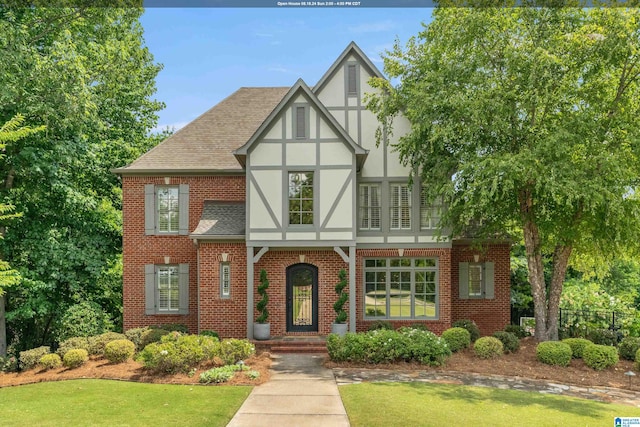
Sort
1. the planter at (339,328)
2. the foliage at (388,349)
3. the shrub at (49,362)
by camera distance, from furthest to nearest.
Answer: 1. the planter at (339,328)
2. the shrub at (49,362)
3. the foliage at (388,349)

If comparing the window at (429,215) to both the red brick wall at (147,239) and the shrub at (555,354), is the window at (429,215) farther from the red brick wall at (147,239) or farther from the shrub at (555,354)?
the red brick wall at (147,239)

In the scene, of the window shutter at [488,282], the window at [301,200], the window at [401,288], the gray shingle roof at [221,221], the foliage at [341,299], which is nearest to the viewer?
the foliage at [341,299]

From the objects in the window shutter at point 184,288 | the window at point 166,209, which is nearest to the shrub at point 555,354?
the window shutter at point 184,288

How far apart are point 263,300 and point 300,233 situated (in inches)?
96.7

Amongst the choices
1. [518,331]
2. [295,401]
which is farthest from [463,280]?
[295,401]

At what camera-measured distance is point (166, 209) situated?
1761 cm

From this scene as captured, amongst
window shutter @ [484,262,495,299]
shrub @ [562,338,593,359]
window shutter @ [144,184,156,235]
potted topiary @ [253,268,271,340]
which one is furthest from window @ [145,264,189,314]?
shrub @ [562,338,593,359]

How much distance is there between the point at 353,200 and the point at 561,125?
20.7 ft

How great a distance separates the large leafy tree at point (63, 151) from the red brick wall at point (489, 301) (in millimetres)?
13128

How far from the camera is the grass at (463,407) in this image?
8797 millimetres

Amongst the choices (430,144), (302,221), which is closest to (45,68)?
(302,221)

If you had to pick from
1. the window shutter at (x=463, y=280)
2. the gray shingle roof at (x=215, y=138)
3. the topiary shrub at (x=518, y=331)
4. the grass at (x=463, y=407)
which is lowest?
the grass at (x=463, y=407)

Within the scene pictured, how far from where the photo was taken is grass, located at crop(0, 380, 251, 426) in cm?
887

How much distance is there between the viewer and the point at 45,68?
49.6 ft
